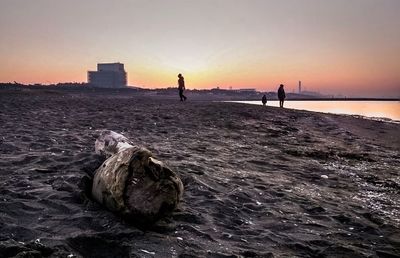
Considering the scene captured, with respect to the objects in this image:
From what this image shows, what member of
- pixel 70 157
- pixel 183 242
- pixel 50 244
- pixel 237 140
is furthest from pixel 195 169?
pixel 237 140

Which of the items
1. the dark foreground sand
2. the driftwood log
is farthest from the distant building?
the driftwood log

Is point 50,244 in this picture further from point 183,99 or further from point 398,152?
point 183,99

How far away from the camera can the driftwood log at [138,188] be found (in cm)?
470

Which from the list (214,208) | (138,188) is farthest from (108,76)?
(138,188)

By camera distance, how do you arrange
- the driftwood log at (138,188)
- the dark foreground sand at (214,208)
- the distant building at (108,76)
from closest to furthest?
the dark foreground sand at (214,208) → the driftwood log at (138,188) → the distant building at (108,76)

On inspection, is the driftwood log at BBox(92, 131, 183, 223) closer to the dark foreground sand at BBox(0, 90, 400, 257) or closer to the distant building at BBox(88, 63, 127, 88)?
the dark foreground sand at BBox(0, 90, 400, 257)

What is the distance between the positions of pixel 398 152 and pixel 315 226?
10.4 meters

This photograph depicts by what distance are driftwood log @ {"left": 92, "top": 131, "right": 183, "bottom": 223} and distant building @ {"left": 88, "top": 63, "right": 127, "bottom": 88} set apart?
175 metres

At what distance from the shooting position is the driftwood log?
470 centimetres

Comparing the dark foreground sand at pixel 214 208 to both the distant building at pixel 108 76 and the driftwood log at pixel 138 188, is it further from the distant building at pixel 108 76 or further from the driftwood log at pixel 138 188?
the distant building at pixel 108 76

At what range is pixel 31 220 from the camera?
14.7 feet

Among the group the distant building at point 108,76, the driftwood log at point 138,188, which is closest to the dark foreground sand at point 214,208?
the driftwood log at point 138,188

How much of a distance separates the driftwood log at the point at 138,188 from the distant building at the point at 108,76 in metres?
175

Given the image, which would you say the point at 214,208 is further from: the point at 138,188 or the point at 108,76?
the point at 108,76
